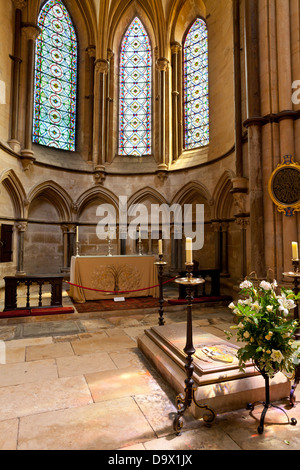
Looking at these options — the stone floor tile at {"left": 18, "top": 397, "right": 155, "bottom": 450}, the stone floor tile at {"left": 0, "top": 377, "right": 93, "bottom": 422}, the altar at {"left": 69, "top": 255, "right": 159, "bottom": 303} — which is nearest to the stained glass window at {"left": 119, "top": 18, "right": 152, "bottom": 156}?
the altar at {"left": 69, "top": 255, "right": 159, "bottom": 303}

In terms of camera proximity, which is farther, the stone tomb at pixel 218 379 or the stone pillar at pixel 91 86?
the stone pillar at pixel 91 86

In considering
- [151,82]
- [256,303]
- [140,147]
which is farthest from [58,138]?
[256,303]

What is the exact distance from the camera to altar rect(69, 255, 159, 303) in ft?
22.6

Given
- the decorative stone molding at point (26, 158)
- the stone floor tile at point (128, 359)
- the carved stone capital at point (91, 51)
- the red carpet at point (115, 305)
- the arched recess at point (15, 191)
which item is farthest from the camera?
the carved stone capital at point (91, 51)

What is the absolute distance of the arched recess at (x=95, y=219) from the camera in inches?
444

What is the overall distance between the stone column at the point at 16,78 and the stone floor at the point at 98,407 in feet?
22.7

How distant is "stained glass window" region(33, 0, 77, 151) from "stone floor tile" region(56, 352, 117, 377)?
29.2ft

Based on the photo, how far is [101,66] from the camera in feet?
37.2

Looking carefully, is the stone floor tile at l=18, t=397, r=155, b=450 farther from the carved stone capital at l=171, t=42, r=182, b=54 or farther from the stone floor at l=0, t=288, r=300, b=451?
the carved stone capital at l=171, t=42, r=182, b=54

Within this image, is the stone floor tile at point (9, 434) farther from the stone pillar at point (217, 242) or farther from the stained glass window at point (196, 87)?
the stained glass window at point (196, 87)

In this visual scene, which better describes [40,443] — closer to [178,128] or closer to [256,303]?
[256,303]

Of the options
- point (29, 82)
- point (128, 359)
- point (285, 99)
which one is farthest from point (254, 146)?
point (29, 82)

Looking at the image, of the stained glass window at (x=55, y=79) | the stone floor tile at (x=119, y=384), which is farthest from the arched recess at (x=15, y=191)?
the stone floor tile at (x=119, y=384)

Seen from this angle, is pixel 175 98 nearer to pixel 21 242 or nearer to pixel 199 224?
pixel 199 224
